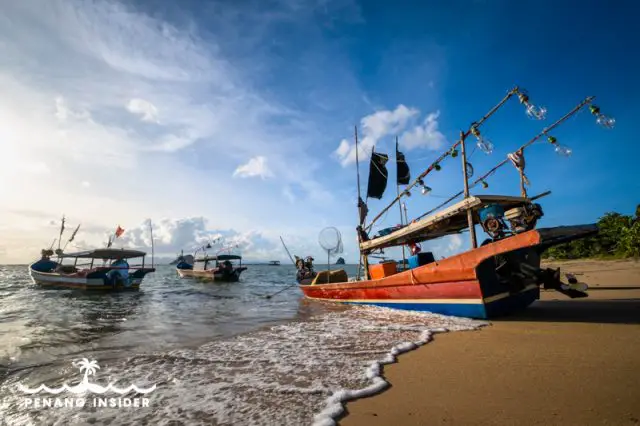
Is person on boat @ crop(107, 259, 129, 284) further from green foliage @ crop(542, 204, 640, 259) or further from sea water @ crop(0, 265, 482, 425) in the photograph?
green foliage @ crop(542, 204, 640, 259)

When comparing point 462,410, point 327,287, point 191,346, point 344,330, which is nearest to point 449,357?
point 462,410

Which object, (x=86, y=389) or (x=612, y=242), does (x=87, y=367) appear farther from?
(x=612, y=242)

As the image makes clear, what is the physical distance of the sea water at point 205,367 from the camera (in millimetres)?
3629

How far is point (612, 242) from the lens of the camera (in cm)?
3981

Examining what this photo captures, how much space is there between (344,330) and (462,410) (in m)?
5.34

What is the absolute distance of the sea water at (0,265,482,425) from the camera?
3629 millimetres

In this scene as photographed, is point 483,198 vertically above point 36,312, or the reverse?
point 483,198

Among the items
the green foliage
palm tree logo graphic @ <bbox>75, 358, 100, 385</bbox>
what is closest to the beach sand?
palm tree logo graphic @ <bbox>75, 358, 100, 385</bbox>

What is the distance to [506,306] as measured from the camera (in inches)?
347

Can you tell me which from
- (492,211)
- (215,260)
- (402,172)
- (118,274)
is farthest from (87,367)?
(215,260)

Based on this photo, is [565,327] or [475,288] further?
[475,288]

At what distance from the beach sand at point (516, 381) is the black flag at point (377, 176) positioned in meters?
9.34

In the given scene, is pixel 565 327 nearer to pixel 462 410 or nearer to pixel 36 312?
pixel 462 410

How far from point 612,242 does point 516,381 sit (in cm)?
5205
